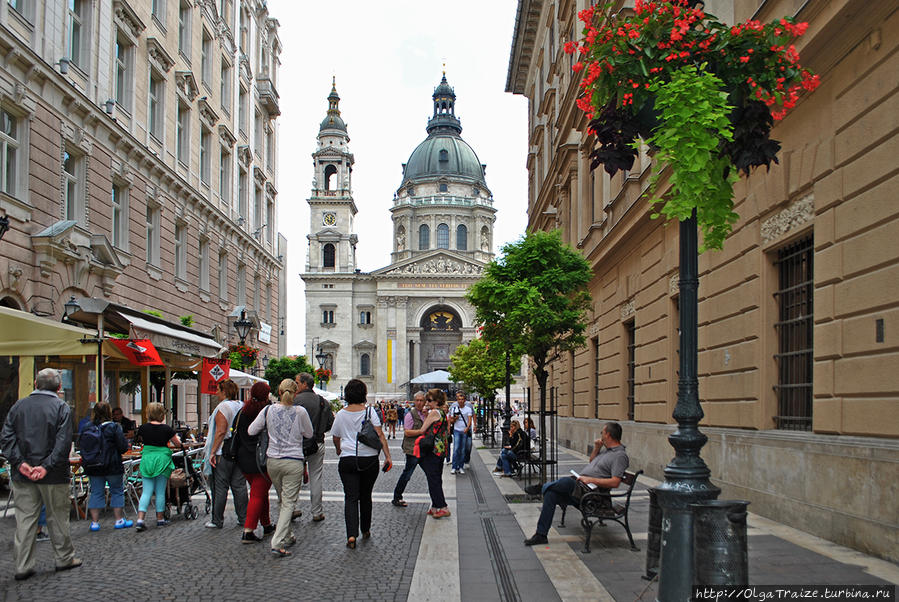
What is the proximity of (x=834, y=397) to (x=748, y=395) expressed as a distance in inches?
89.4

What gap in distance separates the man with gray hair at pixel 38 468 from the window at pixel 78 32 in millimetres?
13792

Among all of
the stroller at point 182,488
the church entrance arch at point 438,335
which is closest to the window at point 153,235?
the stroller at point 182,488

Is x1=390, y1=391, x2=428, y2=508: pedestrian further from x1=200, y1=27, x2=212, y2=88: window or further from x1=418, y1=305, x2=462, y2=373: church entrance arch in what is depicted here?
x1=418, y1=305, x2=462, y2=373: church entrance arch

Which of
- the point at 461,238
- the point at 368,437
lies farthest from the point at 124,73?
the point at 461,238

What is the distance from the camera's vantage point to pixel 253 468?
29.2 feet

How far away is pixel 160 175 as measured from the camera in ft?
78.0

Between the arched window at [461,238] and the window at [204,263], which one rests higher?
the arched window at [461,238]

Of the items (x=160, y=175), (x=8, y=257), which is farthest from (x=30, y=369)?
(x=160, y=175)

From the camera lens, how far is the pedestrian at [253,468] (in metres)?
8.67

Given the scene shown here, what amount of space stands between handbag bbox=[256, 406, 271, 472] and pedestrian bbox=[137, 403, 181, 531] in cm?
160

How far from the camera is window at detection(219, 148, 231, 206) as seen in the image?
102ft

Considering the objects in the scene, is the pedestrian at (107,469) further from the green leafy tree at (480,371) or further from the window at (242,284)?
the window at (242,284)

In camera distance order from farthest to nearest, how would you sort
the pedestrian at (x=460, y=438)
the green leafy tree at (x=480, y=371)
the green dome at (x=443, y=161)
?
the green dome at (x=443, y=161), the green leafy tree at (x=480, y=371), the pedestrian at (x=460, y=438)

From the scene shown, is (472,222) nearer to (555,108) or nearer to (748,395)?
(555,108)
